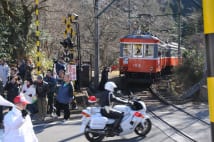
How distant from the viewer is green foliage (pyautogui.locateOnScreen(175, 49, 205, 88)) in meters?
23.3

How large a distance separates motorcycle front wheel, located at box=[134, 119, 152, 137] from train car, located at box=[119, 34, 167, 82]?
49.5 ft

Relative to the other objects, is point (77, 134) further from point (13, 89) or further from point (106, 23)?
point (106, 23)

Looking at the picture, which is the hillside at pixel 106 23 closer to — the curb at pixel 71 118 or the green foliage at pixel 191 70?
the green foliage at pixel 191 70

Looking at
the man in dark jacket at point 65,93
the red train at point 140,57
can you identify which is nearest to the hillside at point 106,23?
the red train at point 140,57

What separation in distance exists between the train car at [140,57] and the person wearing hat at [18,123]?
20451mm

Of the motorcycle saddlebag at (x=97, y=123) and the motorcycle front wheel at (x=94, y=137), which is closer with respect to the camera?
the motorcycle saddlebag at (x=97, y=123)

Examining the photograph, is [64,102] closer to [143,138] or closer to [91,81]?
[143,138]

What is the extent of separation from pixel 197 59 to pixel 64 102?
1276 cm

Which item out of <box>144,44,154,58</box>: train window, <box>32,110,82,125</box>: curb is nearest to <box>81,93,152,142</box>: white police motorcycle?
<box>32,110,82,125</box>: curb

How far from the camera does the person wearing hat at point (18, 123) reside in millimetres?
5371


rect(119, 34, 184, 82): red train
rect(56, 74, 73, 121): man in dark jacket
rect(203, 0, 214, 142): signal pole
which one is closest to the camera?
rect(203, 0, 214, 142): signal pole

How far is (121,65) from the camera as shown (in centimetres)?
2633

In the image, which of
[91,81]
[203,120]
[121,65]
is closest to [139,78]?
[121,65]

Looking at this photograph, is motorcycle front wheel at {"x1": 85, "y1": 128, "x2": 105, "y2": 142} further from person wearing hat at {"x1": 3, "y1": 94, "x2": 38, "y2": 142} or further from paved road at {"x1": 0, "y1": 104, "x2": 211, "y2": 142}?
person wearing hat at {"x1": 3, "y1": 94, "x2": 38, "y2": 142}
